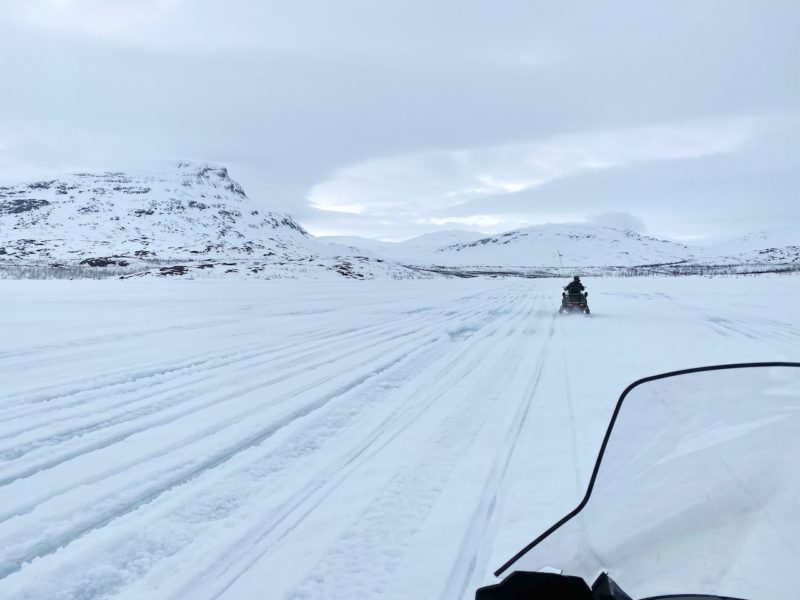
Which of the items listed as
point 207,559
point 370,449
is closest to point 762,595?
point 207,559

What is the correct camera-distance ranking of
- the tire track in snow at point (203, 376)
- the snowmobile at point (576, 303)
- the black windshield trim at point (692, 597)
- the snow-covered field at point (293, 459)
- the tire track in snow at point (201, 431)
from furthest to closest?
Result: 1. the snowmobile at point (576, 303)
2. the tire track in snow at point (203, 376)
3. the tire track in snow at point (201, 431)
4. the snow-covered field at point (293, 459)
5. the black windshield trim at point (692, 597)

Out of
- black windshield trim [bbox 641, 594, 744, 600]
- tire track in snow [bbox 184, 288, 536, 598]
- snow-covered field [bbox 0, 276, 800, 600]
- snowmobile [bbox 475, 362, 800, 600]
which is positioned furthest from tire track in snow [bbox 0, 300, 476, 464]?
black windshield trim [bbox 641, 594, 744, 600]

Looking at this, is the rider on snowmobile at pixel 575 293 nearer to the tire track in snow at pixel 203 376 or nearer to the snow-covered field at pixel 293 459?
the tire track in snow at pixel 203 376

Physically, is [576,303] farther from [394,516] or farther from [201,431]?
[394,516]

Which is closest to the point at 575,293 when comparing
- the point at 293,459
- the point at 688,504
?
the point at 293,459

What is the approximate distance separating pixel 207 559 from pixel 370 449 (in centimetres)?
184

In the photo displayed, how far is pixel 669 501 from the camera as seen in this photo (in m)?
1.89

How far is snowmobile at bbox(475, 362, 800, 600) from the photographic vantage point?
65.3 inches

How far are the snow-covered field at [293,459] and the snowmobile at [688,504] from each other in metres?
0.96

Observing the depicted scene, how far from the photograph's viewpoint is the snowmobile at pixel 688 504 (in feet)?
5.44

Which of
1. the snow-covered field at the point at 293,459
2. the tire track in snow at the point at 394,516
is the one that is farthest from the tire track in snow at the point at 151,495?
the tire track in snow at the point at 394,516

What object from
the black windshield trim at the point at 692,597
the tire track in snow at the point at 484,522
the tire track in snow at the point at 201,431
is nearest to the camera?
the black windshield trim at the point at 692,597

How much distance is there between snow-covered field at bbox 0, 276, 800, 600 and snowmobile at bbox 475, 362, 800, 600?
960mm

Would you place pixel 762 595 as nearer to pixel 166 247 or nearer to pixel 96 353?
pixel 96 353
